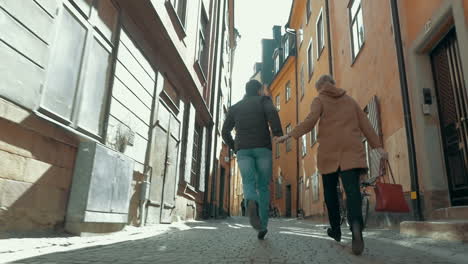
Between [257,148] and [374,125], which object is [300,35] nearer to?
[374,125]

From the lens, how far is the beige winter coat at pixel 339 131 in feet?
11.6

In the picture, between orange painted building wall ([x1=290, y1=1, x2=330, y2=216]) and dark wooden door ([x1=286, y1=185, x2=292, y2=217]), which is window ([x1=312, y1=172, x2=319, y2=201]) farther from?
dark wooden door ([x1=286, y1=185, x2=292, y2=217])

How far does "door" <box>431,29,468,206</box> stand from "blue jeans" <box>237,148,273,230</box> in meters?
2.95

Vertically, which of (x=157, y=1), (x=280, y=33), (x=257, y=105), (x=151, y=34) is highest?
(x=280, y=33)

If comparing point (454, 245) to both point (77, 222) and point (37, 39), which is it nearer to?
point (77, 222)

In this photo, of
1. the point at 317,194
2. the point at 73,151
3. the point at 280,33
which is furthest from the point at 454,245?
the point at 280,33

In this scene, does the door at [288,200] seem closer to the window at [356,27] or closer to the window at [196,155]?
the window at [196,155]

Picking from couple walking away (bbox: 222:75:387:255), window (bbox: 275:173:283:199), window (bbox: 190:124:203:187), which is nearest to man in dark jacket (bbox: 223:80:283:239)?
couple walking away (bbox: 222:75:387:255)

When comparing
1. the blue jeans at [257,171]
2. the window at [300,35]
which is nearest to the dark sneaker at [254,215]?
the blue jeans at [257,171]

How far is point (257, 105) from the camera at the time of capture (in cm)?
455

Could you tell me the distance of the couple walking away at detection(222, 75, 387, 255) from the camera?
3.48 meters

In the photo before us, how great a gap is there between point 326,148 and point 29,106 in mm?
2702

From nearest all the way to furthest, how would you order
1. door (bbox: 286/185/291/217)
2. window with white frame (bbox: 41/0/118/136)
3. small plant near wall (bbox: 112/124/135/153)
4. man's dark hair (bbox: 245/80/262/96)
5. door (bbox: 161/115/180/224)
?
window with white frame (bbox: 41/0/118/136) → man's dark hair (bbox: 245/80/262/96) → small plant near wall (bbox: 112/124/135/153) → door (bbox: 161/115/180/224) → door (bbox: 286/185/291/217)

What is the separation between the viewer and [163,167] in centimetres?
701
